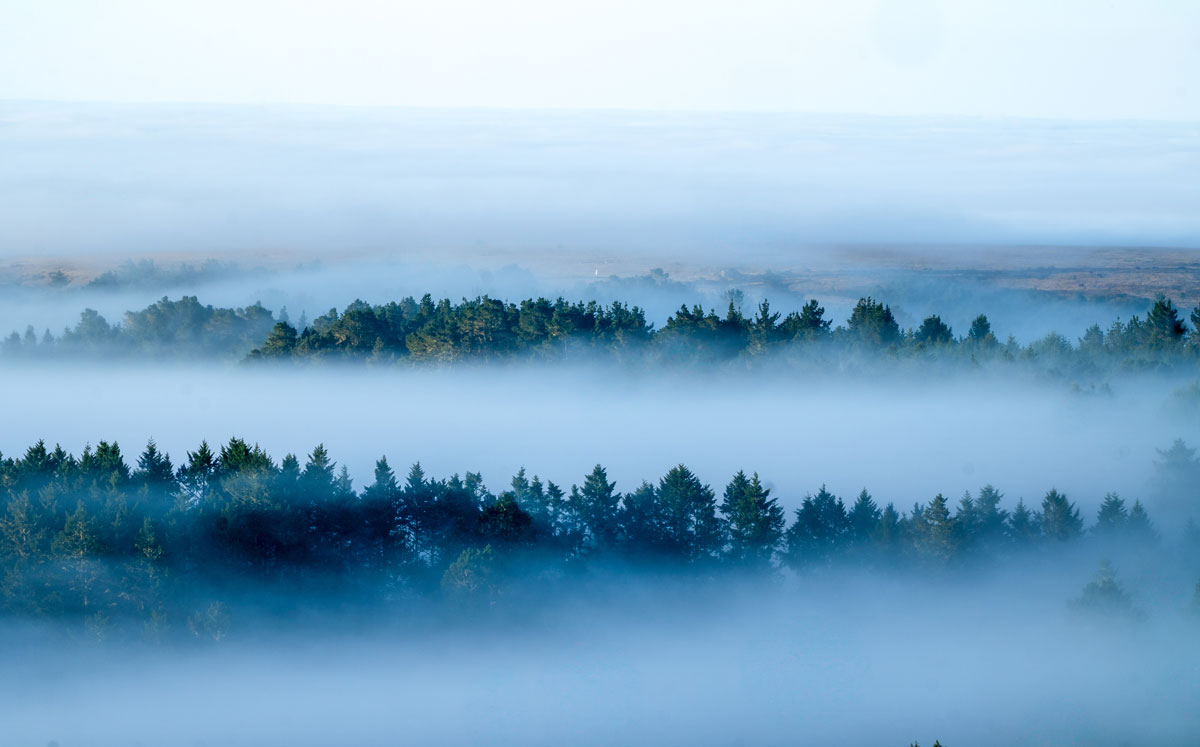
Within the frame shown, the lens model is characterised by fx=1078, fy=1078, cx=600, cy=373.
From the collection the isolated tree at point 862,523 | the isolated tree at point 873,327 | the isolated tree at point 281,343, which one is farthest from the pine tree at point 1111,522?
the isolated tree at point 281,343

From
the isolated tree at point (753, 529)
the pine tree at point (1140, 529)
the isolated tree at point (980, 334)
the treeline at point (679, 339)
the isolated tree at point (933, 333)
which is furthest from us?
the isolated tree at point (933, 333)

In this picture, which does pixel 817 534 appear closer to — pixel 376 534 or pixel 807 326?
pixel 376 534

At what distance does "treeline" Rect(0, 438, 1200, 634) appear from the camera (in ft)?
120

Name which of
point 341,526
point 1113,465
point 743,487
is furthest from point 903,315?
point 341,526

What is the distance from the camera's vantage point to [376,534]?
139ft

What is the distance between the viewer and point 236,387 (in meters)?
84.9

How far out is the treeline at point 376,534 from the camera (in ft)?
120

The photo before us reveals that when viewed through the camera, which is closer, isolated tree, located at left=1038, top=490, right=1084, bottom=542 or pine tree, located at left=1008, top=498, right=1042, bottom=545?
isolated tree, located at left=1038, top=490, right=1084, bottom=542

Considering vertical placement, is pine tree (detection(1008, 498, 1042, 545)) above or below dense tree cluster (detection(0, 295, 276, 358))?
below

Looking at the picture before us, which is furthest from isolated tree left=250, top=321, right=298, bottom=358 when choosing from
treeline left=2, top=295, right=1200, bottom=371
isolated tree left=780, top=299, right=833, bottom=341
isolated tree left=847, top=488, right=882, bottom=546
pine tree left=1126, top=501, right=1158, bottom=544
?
pine tree left=1126, top=501, right=1158, bottom=544

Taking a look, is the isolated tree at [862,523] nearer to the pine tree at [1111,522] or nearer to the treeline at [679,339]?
the pine tree at [1111,522]

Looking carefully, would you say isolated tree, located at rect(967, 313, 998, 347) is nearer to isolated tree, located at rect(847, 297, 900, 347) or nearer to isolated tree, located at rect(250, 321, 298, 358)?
isolated tree, located at rect(847, 297, 900, 347)

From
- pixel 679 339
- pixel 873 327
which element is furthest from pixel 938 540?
pixel 873 327

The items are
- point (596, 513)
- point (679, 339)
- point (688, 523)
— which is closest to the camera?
point (596, 513)
